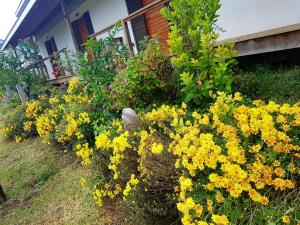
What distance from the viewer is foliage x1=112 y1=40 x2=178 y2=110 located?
469 centimetres

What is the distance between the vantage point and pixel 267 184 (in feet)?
7.27

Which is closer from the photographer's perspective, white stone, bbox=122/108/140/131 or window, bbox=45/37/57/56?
white stone, bbox=122/108/140/131

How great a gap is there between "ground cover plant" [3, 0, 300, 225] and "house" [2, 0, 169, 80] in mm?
1739

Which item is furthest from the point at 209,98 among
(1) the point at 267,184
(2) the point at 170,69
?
(1) the point at 267,184

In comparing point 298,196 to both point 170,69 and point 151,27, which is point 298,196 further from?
point 151,27

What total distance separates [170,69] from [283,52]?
206 cm

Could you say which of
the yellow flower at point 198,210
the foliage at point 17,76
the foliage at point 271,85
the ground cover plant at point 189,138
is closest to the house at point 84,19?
the foliage at point 17,76

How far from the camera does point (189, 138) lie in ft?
8.57

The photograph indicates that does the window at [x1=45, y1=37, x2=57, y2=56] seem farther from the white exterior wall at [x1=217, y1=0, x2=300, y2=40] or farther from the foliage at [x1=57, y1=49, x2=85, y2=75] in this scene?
the white exterior wall at [x1=217, y1=0, x2=300, y2=40]

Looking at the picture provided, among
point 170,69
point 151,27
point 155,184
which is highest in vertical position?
point 151,27

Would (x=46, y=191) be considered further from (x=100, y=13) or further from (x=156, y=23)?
(x=100, y=13)

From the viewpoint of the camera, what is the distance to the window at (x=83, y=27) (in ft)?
42.7

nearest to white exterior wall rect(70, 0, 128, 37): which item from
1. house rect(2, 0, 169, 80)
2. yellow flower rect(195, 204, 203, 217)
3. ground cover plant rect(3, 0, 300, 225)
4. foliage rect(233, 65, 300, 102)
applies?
house rect(2, 0, 169, 80)

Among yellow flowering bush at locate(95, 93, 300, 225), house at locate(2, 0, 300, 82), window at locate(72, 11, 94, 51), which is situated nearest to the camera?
yellow flowering bush at locate(95, 93, 300, 225)
